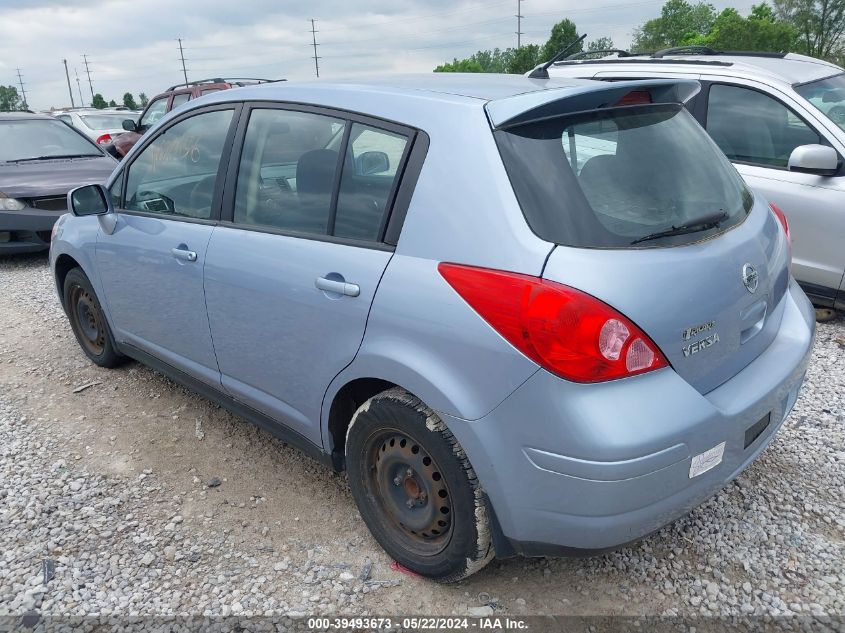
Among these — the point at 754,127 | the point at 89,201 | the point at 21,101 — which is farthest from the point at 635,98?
the point at 21,101

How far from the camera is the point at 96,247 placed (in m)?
3.97

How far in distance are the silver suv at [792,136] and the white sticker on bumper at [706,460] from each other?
10.2ft

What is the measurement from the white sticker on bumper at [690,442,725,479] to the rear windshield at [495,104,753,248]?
0.65 metres

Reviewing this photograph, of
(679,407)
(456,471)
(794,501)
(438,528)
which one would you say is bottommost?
(794,501)

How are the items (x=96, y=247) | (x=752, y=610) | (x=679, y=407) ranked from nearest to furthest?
(x=679, y=407), (x=752, y=610), (x=96, y=247)

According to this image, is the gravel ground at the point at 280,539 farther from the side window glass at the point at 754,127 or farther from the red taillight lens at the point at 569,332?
the side window glass at the point at 754,127

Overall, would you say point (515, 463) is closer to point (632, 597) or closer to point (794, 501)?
point (632, 597)

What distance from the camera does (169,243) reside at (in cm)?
332

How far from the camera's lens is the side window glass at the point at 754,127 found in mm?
4801

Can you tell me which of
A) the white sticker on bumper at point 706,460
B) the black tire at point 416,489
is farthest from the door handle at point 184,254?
the white sticker on bumper at point 706,460

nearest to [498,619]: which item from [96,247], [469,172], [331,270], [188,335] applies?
[331,270]

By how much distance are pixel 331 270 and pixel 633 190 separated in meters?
1.08

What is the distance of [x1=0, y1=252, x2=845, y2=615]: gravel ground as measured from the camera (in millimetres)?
2463

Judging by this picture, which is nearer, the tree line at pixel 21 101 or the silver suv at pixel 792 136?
the silver suv at pixel 792 136
